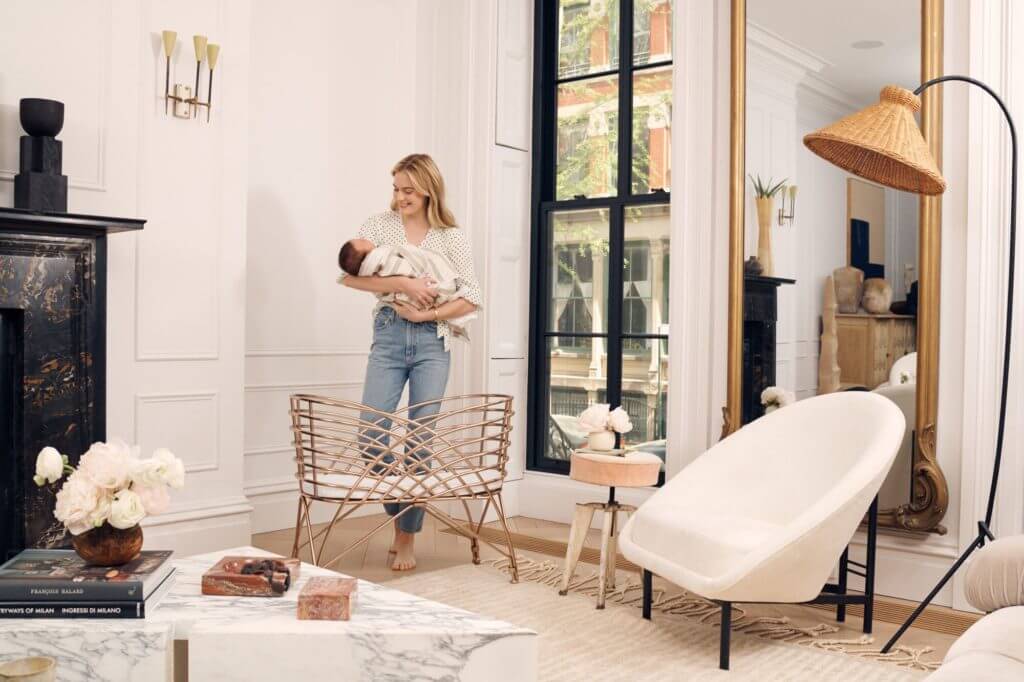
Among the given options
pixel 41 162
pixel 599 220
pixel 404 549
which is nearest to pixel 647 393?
pixel 599 220

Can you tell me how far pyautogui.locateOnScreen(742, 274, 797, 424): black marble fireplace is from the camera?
12.2ft

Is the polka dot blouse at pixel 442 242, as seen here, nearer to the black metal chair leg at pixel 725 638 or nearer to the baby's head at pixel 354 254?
the baby's head at pixel 354 254

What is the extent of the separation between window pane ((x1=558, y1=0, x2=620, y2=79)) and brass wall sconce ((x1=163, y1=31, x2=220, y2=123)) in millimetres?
1869

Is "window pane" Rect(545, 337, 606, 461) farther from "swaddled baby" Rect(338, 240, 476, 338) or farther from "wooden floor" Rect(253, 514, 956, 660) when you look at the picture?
"swaddled baby" Rect(338, 240, 476, 338)

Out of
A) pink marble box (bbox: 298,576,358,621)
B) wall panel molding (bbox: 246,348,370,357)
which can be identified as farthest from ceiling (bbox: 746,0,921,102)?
pink marble box (bbox: 298,576,358,621)

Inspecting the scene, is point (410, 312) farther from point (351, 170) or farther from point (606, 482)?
point (351, 170)

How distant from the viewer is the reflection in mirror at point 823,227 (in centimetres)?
338

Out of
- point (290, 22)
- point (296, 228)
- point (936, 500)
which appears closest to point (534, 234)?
point (296, 228)

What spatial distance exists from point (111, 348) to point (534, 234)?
2.23m

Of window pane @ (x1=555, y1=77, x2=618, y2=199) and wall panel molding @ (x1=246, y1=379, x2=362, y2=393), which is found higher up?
window pane @ (x1=555, y1=77, x2=618, y2=199)

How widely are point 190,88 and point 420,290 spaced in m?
1.24

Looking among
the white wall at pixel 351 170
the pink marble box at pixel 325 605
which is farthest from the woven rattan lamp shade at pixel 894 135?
the white wall at pixel 351 170

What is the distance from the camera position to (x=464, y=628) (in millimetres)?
1894

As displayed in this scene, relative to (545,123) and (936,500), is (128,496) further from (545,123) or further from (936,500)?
(545,123)
